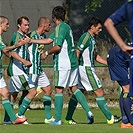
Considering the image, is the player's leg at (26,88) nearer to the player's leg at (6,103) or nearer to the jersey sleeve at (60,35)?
the player's leg at (6,103)

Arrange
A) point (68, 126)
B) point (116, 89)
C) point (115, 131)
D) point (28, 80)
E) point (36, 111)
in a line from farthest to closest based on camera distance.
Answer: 1. point (116, 89)
2. point (36, 111)
3. point (28, 80)
4. point (68, 126)
5. point (115, 131)

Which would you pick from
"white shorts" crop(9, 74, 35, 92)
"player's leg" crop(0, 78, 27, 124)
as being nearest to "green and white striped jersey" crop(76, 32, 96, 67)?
"white shorts" crop(9, 74, 35, 92)

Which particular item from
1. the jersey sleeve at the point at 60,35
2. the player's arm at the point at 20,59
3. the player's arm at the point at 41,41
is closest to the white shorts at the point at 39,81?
the player's arm at the point at 20,59

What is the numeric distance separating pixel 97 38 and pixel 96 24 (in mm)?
8538

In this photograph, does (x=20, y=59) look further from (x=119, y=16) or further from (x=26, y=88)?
(x=119, y=16)

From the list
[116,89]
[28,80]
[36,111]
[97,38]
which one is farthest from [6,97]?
[97,38]

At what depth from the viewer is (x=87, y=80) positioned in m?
15.0

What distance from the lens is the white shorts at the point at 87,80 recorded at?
1489 cm

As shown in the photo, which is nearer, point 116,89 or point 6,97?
point 6,97

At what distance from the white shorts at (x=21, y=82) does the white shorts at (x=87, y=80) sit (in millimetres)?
997

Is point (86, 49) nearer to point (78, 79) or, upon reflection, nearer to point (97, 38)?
point (78, 79)

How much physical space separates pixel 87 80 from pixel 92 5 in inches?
346

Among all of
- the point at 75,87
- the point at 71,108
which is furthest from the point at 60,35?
the point at 71,108

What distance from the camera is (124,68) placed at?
13.9 meters
